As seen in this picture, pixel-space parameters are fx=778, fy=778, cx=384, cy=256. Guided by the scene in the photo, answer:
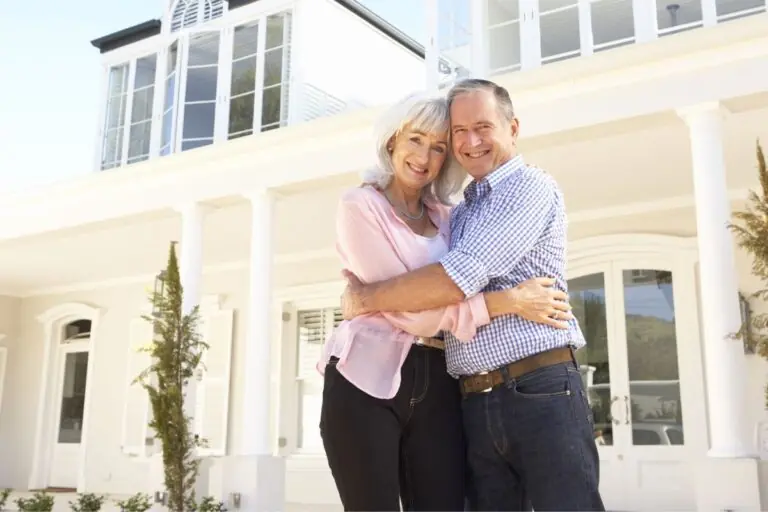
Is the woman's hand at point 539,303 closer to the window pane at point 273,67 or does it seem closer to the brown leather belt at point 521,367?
the brown leather belt at point 521,367

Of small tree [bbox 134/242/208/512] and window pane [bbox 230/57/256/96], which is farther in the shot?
window pane [bbox 230/57/256/96]

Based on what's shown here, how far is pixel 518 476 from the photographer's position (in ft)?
4.76

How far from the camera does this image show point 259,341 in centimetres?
625

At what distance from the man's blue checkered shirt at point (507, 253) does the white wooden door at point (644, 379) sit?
5.18 meters

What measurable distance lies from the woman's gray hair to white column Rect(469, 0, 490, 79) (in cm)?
601

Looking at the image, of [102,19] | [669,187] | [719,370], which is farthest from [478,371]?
[102,19]

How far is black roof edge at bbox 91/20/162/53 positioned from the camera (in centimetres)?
1057

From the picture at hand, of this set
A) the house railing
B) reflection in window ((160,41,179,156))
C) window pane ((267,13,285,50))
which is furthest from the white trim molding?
the house railing

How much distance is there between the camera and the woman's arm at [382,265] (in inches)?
57.7

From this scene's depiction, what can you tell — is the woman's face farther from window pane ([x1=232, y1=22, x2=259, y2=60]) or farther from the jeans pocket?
window pane ([x1=232, y1=22, x2=259, y2=60])

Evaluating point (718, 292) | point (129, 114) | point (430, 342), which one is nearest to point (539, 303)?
point (430, 342)

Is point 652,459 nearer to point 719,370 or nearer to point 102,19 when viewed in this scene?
point 719,370

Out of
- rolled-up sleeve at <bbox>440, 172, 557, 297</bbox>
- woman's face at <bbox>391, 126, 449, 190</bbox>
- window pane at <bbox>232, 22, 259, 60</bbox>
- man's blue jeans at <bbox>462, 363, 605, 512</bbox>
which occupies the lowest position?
man's blue jeans at <bbox>462, 363, 605, 512</bbox>

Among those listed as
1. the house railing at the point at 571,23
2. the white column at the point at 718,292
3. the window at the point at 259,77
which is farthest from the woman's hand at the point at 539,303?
the window at the point at 259,77
